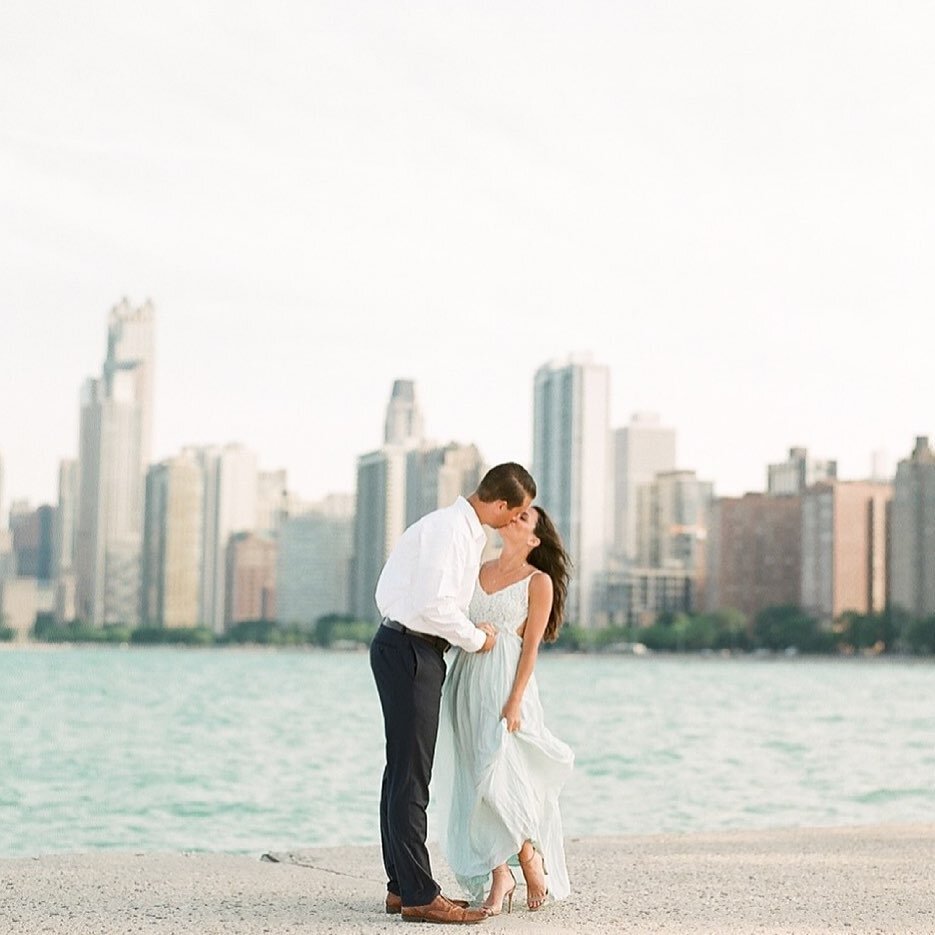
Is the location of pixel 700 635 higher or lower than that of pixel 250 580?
lower

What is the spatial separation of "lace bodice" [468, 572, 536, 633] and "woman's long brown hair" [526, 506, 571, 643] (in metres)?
0.10

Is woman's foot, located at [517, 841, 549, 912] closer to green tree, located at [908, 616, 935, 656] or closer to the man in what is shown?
the man

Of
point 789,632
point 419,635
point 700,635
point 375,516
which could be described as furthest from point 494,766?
point 375,516

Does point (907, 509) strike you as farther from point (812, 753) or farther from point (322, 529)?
point (812, 753)

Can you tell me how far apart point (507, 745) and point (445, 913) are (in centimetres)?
76

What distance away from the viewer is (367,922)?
6.80m

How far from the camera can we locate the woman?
7.11 metres

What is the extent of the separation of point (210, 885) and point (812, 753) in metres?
27.8

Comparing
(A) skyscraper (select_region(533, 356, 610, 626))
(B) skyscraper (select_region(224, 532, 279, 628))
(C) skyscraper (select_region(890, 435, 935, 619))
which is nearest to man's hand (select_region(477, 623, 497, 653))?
(C) skyscraper (select_region(890, 435, 935, 619))

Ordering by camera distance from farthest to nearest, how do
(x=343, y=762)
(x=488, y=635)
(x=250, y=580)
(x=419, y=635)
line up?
(x=250, y=580), (x=343, y=762), (x=488, y=635), (x=419, y=635)

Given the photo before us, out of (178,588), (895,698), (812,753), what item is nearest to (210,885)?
(812,753)

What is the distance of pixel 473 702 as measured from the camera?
23.6ft

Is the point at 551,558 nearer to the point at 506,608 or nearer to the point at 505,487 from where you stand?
the point at 506,608

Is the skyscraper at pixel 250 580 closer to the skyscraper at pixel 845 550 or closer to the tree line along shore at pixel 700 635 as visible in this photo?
the tree line along shore at pixel 700 635
